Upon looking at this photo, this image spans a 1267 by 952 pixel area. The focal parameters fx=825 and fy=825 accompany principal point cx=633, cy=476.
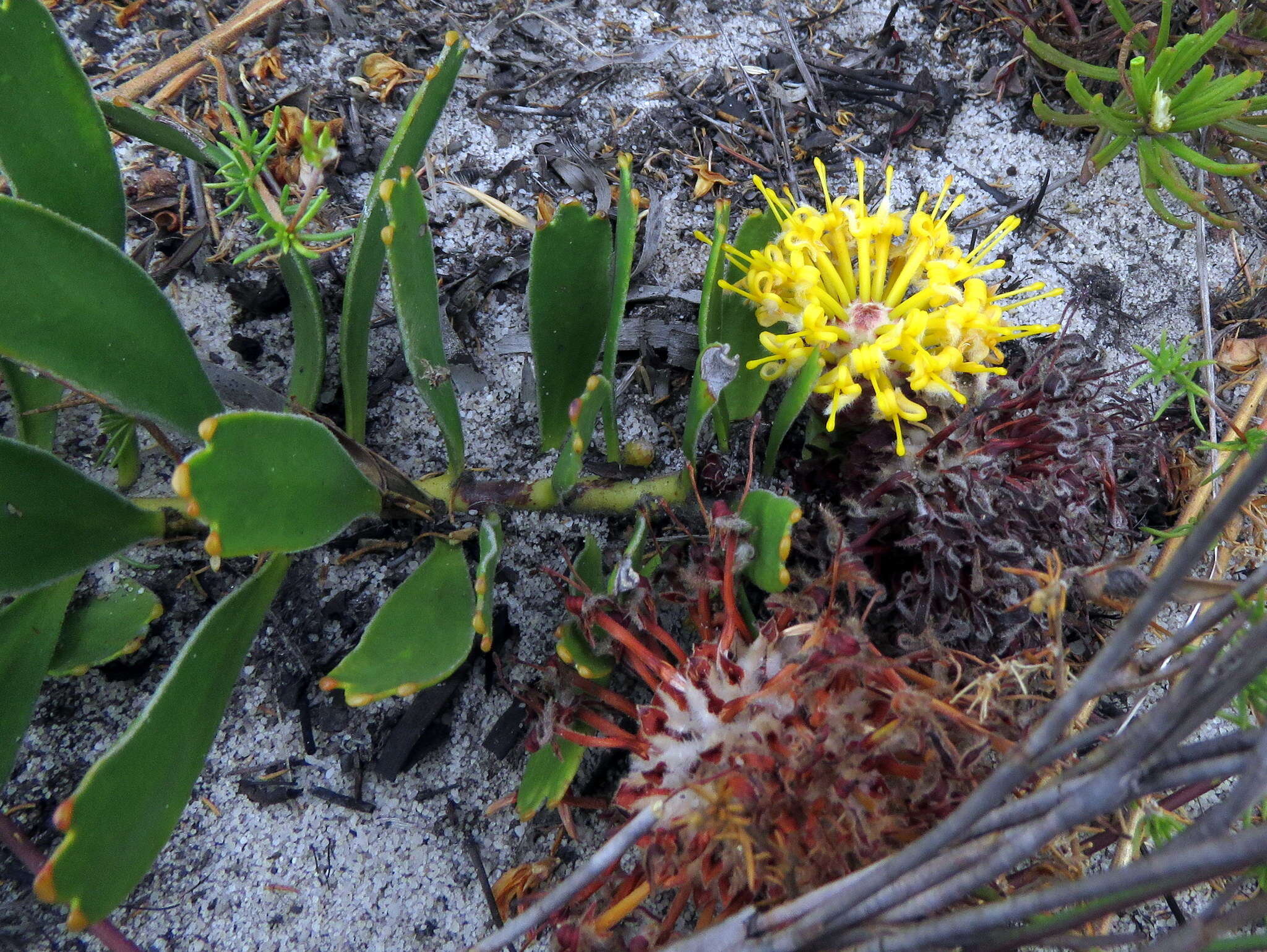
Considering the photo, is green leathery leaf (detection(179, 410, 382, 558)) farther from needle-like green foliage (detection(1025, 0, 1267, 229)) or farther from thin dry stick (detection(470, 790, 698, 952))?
needle-like green foliage (detection(1025, 0, 1267, 229))

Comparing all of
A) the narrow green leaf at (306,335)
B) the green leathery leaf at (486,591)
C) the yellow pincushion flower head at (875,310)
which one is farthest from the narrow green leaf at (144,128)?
the yellow pincushion flower head at (875,310)

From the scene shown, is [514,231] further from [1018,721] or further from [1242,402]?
[1242,402]

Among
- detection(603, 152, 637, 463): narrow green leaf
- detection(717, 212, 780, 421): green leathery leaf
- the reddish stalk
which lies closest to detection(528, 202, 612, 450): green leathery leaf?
detection(603, 152, 637, 463): narrow green leaf

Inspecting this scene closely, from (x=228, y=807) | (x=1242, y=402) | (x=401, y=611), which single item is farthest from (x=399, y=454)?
(x=1242, y=402)

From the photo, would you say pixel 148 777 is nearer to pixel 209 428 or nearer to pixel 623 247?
pixel 209 428

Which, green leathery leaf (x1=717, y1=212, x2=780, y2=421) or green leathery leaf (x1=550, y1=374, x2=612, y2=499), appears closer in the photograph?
green leathery leaf (x1=550, y1=374, x2=612, y2=499)

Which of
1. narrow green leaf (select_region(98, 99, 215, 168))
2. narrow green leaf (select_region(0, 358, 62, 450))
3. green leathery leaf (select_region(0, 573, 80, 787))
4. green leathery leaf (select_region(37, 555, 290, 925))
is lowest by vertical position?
green leathery leaf (select_region(0, 573, 80, 787))

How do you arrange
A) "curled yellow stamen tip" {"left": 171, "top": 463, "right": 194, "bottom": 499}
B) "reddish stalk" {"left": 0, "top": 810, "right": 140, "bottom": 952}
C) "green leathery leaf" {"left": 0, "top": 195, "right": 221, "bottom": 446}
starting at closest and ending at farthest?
1. "curled yellow stamen tip" {"left": 171, "top": 463, "right": 194, "bottom": 499}
2. "green leathery leaf" {"left": 0, "top": 195, "right": 221, "bottom": 446}
3. "reddish stalk" {"left": 0, "top": 810, "right": 140, "bottom": 952}
